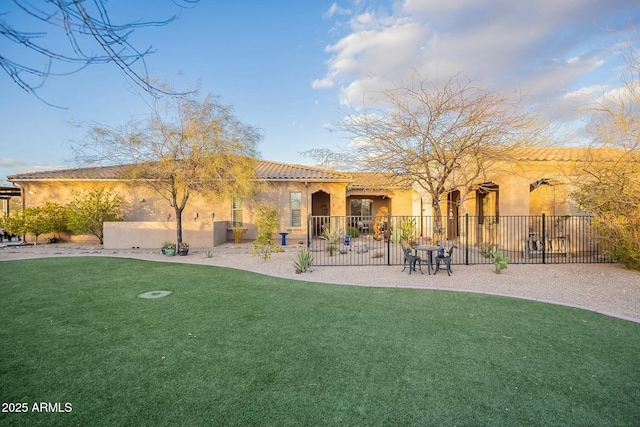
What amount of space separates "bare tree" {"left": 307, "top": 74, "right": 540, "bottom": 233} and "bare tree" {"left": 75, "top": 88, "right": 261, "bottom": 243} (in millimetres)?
5005

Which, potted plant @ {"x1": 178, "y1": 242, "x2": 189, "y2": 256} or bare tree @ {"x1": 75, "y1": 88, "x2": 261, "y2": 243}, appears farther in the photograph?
potted plant @ {"x1": 178, "y1": 242, "x2": 189, "y2": 256}

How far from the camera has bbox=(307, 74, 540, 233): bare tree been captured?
33.4 feet

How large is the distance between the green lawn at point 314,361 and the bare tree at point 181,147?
6.97 metres

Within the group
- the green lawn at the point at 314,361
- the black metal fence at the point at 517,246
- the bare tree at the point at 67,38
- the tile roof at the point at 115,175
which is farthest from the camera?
the tile roof at the point at 115,175

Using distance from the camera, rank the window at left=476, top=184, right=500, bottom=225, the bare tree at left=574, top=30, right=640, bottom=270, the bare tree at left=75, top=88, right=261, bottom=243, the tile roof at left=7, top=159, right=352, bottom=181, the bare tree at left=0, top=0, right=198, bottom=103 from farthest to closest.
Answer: the tile roof at left=7, top=159, right=352, bottom=181
the window at left=476, top=184, right=500, bottom=225
the bare tree at left=75, top=88, right=261, bottom=243
the bare tree at left=574, top=30, right=640, bottom=270
the bare tree at left=0, top=0, right=198, bottom=103

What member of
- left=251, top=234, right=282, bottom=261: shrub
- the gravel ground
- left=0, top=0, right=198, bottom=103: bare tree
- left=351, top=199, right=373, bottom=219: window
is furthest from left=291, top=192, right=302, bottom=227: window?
left=0, top=0, right=198, bottom=103: bare tree

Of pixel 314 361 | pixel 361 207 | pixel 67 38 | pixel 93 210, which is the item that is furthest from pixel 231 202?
pixel 67 38

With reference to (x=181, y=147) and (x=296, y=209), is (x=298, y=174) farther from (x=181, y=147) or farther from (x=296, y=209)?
(x=181, y=147)

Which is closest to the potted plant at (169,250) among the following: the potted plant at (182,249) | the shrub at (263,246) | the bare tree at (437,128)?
the potted plant at (182,249)

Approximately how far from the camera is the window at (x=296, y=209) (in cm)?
1767

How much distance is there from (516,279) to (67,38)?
396 inches

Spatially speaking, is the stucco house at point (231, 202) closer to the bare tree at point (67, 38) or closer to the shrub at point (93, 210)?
the shrub at point (93, 210)

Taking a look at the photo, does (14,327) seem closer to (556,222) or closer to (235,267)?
Result: (235,267)

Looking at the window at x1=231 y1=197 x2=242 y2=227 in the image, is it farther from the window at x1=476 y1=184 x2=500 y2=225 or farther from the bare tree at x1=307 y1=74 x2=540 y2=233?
the window at x1=476 y1=184 x2=500 y2=225
